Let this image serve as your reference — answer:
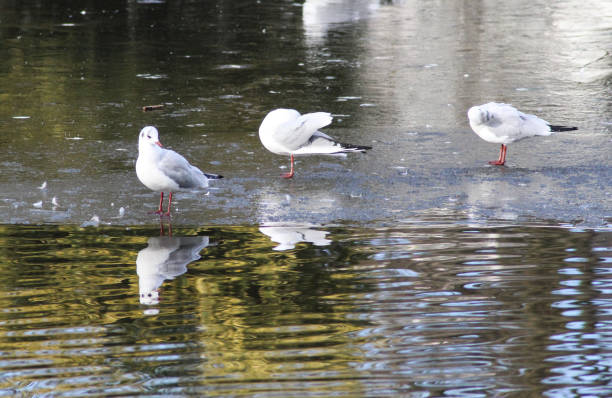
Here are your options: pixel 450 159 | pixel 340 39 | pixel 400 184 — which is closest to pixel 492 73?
pixel 340 39

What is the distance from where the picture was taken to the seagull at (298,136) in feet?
29.3

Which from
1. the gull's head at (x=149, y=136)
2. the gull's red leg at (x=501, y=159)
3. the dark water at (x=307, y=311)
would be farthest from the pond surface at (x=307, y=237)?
the gull's head at (x=149, y=136)

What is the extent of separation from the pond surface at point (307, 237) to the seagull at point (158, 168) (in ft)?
0.85

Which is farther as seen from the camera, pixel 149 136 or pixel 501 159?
pixel 501 159

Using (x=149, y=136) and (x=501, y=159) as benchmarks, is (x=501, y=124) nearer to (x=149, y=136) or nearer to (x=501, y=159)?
(x=501, y=159)

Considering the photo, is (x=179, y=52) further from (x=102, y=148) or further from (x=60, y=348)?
(x=60, y=348)

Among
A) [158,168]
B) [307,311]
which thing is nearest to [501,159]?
[158,168]

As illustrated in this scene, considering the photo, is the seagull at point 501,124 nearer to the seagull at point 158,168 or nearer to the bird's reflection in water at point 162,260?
the seagull at point 158,168

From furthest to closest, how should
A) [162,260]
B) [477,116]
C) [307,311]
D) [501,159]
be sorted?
[501,159] → [477,116] → [162,260] → [307,311]

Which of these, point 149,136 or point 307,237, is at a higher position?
point 149,136

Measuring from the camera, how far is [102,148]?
10.2 meters

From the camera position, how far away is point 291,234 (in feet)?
23.6

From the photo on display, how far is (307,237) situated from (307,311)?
1.60 m

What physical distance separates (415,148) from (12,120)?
488 centimetres
